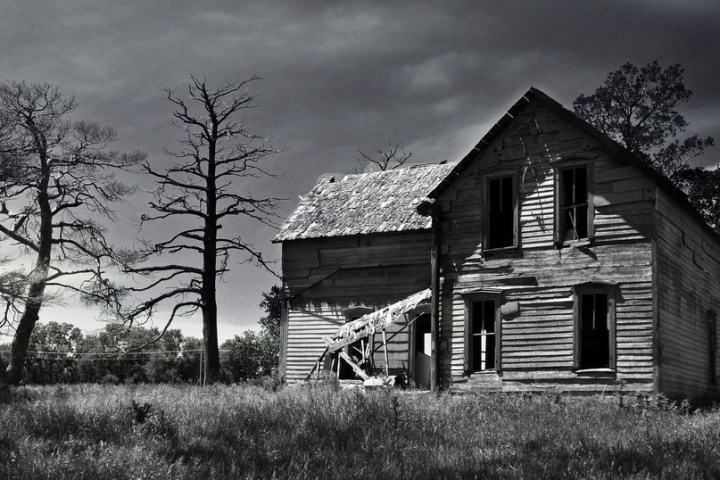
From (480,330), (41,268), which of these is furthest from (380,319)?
(41,268)

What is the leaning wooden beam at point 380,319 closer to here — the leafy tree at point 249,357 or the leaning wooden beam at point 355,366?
the leaning wooden beam at point 355,366

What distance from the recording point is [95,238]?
31.3m

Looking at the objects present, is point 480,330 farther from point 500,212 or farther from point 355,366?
point 355,366

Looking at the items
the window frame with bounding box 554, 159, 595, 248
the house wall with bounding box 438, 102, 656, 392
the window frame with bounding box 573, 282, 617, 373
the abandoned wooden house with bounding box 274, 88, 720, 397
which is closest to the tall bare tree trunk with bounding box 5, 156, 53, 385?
the abandoned wooden house with bounding box 274, 88, 720, 397

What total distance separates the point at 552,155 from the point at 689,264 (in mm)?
4893

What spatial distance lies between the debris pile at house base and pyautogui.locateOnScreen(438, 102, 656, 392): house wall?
1.04m

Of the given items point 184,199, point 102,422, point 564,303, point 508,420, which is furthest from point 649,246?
point 184,199

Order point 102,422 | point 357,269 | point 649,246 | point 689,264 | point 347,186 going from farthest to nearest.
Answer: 1. point 347,186
2. point 357,269
3. point 689,264
4. point 649,246
5. point 102,422

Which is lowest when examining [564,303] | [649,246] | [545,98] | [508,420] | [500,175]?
[508,420]

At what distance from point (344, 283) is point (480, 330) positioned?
19.5 feet

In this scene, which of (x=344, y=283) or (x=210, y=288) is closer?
(x=344, y=283)

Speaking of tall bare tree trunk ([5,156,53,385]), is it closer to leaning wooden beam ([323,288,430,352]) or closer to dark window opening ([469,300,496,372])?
leaning wooden beam ([323,288,430,352])

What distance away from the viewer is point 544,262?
20359 mm

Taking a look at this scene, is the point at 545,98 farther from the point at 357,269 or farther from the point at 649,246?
the point at 357,269
